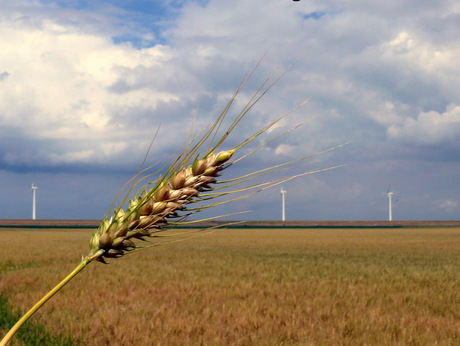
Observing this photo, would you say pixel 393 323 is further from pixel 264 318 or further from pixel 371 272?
pixel 371 272

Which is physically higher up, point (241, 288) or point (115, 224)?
point (115, 224)

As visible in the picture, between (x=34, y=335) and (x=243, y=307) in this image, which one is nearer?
(x=34, y=335)

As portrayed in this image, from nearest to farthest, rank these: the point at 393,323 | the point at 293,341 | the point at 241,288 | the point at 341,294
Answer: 1. the point at 293,341
2. the point at 393,323
3. the point at 341,294
4. the point at 241,288

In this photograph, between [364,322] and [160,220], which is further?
[364,322]

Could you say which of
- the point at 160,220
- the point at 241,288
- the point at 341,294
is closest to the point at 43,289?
the point at 241,288

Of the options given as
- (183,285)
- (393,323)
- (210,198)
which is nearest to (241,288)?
(183,285)

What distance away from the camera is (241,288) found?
1209 centimetres

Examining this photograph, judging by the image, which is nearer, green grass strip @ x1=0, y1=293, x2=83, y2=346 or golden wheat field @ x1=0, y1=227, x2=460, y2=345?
green grass strip @ x1=0, y1=293, x2=83, y2=346

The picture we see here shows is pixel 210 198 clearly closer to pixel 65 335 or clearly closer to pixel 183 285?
pixel 65 335

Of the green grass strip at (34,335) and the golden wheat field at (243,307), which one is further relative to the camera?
the golden wheat field at (243,307)

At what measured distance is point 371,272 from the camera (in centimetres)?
1647

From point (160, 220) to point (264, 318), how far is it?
6.73 metres

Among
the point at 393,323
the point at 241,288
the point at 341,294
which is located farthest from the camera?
the point at 241,288

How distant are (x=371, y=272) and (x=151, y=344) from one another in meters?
11.6
